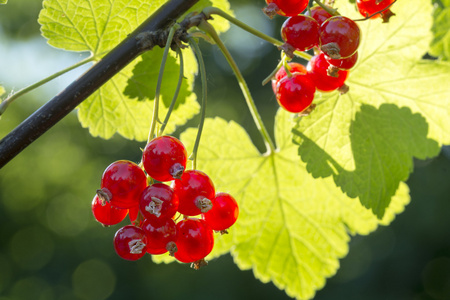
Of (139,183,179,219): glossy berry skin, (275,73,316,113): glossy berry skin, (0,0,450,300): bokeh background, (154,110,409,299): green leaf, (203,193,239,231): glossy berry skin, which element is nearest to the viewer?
(139,183,179,219): glossy berry skin

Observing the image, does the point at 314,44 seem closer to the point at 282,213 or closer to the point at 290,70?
the point at 290,70

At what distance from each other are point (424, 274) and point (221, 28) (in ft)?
40.4

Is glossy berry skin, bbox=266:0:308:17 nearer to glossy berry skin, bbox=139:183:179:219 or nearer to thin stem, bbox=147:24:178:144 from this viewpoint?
thin stem, bbox=147:24:178:144

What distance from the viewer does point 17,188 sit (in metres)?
12.6

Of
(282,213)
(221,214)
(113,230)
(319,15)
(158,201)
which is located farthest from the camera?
(113,230)

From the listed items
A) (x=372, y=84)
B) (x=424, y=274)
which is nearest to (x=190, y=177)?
(x=372, y=84)

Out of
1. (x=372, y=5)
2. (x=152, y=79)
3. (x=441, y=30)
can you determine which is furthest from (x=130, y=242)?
(x=441, y=30)

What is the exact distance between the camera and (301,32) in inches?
31.4

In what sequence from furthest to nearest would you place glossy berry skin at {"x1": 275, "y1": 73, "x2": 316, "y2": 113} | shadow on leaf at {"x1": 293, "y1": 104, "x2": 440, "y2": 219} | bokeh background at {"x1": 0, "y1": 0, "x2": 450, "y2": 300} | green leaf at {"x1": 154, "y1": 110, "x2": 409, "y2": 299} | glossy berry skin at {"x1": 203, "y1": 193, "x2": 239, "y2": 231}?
1. bokeh background at {"x1": 0, "y1": 0, "x2": 450, "y2": 300}
2. green leaf at {"x1": 154, "y1": 110, "x2": 409, "y2": 299}
3. shadow on leaf at {"x1": 293, "y1": 104, "x2": 440, "y2": 219}
4. glossy berry skin at {"x1": 275, "y1": 73, "x2": 316, "y2": 113}
5. glossy berry skin at {"x1": 203, "y1": 193, "x2": 239, "y2": 231}

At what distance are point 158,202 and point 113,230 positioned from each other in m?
10.6

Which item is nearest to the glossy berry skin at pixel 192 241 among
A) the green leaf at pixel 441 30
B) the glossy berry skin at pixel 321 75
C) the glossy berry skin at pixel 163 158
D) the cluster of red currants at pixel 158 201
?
the cluster of red currants at pixel 158 201

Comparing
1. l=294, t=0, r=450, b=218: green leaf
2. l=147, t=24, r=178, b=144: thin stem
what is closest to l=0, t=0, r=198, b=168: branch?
l=147, t=24, r=178, b=144: thin stem

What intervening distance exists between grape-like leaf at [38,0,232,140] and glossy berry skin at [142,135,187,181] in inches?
17.6

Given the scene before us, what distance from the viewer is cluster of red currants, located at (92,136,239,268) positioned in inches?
27.5
